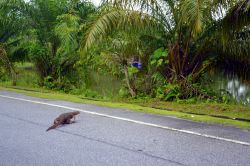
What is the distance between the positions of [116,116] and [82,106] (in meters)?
2.14

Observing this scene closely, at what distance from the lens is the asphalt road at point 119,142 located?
19.4 ft

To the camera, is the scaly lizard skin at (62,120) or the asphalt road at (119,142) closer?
the asphalt road at (119,142)

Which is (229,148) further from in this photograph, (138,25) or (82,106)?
(138,25)

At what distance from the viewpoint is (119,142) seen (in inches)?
275

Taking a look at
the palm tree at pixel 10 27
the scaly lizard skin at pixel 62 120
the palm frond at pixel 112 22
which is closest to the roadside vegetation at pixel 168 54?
the palm frond at pixel 112 22

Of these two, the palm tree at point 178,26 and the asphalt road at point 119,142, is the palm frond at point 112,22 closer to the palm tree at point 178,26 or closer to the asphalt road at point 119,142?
the palm tree at point 178,26

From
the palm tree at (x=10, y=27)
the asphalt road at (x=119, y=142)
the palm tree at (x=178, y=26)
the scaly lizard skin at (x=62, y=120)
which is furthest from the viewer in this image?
the palm tree at (x=10, y=27)

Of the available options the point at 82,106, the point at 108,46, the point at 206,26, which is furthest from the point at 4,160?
→ the point at 108,46

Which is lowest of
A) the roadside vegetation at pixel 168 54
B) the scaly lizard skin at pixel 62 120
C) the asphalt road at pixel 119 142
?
the asphalt road at pixel 119 142

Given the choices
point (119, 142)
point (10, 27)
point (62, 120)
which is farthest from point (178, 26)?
point (10, 27)

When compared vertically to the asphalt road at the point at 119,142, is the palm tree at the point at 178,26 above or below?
above

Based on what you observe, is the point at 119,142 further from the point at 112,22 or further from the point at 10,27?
the point at 10,27

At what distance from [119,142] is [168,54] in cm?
690

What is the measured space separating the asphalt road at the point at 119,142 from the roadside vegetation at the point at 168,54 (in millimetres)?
1187
